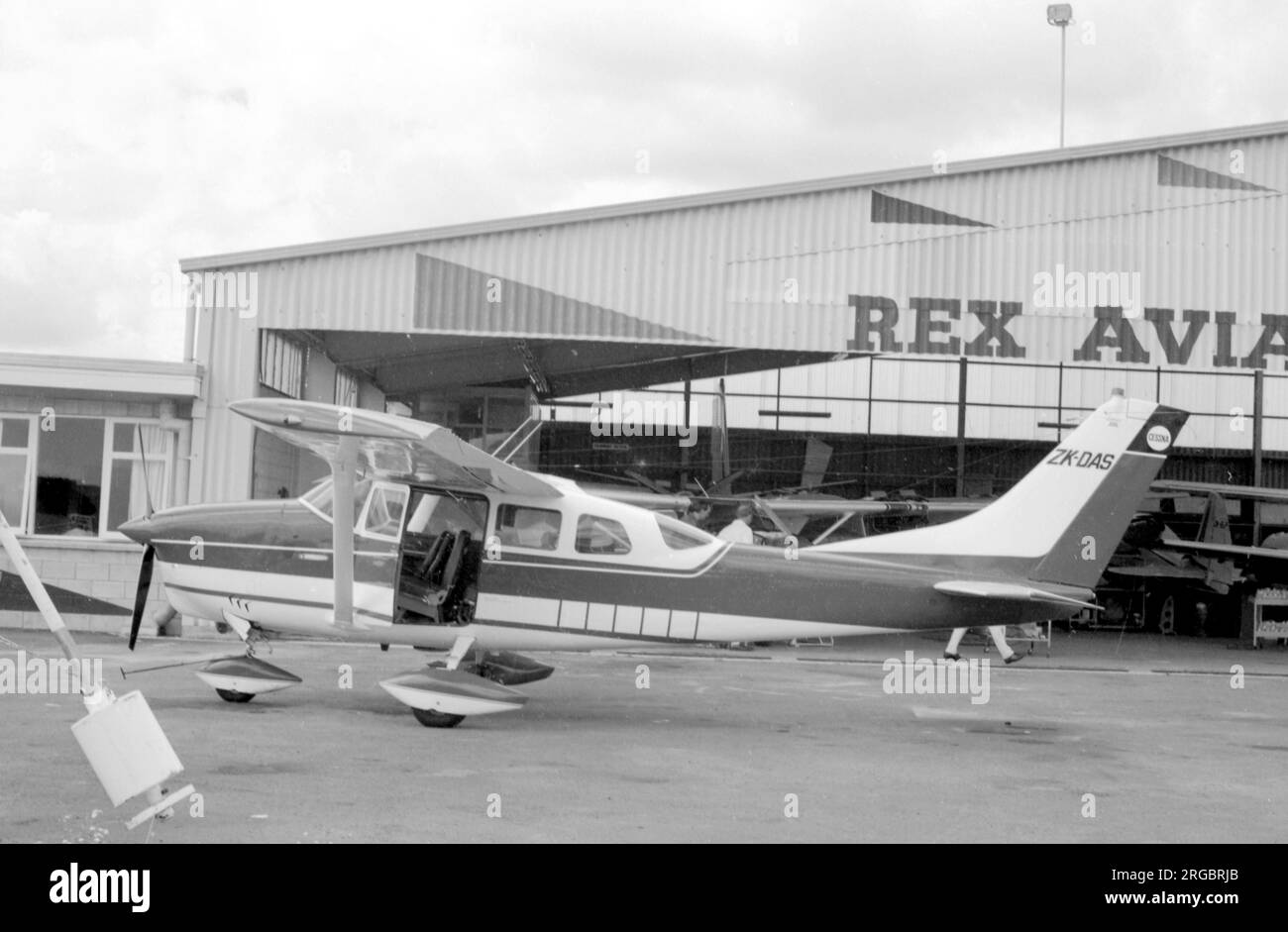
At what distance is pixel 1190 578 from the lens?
27.6 meters

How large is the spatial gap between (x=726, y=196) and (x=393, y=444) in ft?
35.9

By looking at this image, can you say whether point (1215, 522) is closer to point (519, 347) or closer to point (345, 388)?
point (519, 347)

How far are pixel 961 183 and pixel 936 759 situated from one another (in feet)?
41.5

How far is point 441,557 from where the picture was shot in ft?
36.8

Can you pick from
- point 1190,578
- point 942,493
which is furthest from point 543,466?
point 1190,578

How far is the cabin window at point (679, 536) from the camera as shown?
11461 millimetres

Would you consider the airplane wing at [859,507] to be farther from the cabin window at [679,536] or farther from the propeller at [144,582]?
the propeller at [144,582]

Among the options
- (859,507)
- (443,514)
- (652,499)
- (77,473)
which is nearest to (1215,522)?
(859,507)

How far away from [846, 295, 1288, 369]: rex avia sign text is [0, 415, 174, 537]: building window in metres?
10.7

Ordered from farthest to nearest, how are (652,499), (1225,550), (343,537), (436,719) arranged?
(1225,550) < (652,499) < (343,537) < (436,719)

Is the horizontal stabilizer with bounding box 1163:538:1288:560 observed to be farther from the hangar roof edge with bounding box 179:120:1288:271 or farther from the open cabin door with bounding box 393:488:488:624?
the open cabin door with bounding box 393:488:488:624
